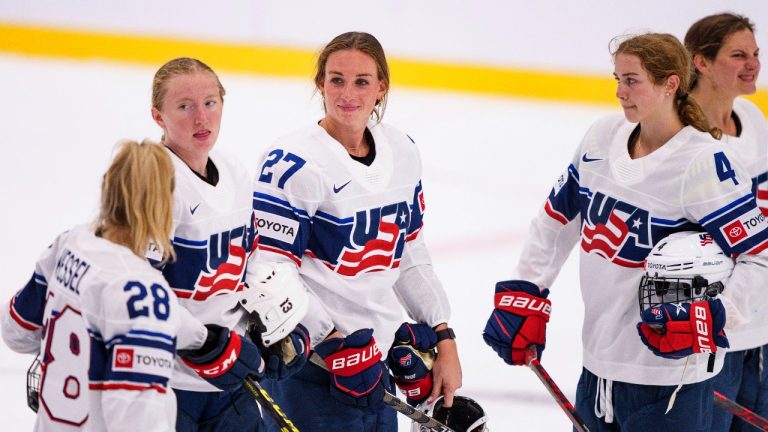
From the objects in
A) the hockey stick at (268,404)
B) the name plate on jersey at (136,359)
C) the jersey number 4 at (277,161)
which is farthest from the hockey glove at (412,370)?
the name plate on jersey at (136,359)

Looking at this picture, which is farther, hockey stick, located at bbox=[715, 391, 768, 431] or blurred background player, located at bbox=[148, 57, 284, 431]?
hockey stick, located at bbox=[715, 391, 768, 431]

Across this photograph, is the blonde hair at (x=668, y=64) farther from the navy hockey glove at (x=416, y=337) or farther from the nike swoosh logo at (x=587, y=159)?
the navy hockey glove at (x=416, y=337)

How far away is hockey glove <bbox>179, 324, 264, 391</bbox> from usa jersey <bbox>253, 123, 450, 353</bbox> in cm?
25

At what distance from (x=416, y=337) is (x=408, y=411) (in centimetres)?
18

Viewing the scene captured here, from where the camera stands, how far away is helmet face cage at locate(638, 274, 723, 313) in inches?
97.3

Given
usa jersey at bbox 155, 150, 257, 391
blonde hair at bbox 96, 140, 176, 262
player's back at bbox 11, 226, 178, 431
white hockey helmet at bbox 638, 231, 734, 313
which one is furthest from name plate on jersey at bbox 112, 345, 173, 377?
white hockey helmet at bbox 638, 231, 734, 313

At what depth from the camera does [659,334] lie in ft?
8.23

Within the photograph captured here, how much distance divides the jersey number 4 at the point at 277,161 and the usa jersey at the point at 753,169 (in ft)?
3.34

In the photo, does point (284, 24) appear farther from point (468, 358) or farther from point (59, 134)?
point (468, 358)

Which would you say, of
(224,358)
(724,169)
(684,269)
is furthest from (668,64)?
(224,358)

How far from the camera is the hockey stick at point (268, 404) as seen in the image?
2.29 m

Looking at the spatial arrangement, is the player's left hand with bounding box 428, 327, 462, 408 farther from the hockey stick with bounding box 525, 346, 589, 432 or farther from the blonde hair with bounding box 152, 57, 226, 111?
the blonde hair with bounding box 152, 57, 226, 111

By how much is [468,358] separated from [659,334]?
147 cm

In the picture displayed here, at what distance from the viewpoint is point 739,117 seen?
316cm
